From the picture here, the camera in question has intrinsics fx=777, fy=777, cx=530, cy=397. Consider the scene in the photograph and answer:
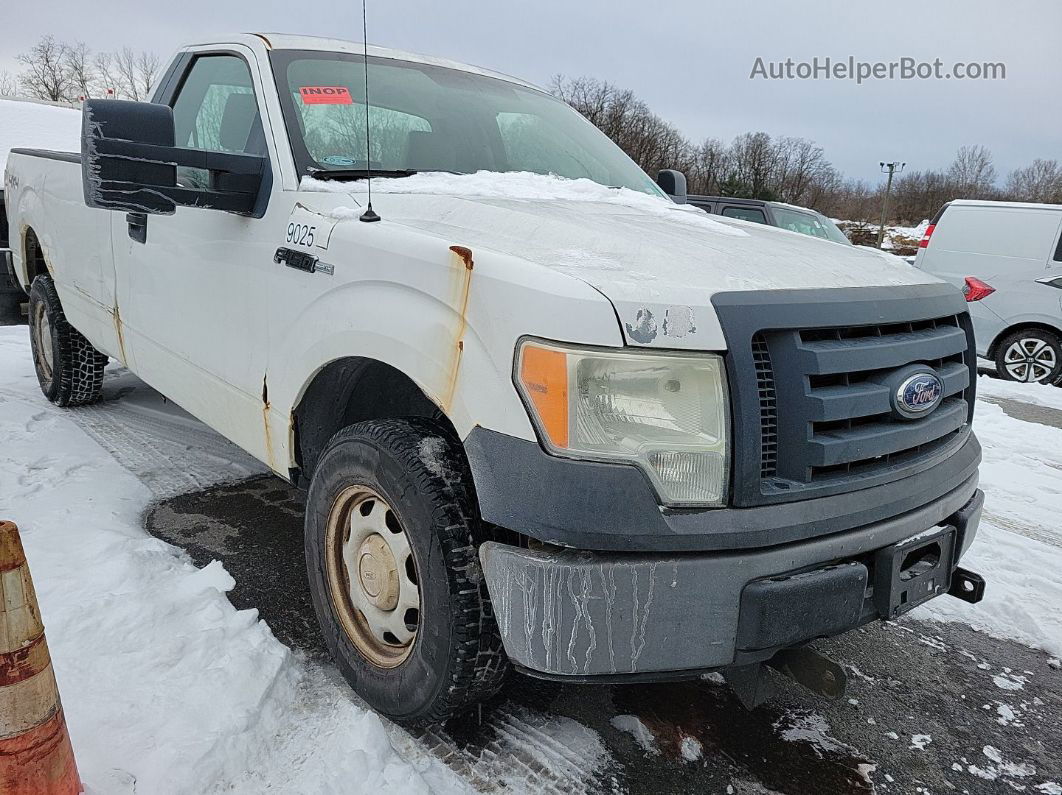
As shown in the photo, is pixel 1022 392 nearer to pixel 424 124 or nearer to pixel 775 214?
pixel 775 214

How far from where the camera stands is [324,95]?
2.86 metres

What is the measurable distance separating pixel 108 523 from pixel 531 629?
2.48 metres

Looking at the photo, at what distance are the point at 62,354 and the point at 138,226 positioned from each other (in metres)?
2.05

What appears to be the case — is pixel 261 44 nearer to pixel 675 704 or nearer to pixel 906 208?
pixel 675 704

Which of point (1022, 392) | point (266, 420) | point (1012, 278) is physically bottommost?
point (1022, 392)

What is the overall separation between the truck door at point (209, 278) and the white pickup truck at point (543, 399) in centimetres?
2

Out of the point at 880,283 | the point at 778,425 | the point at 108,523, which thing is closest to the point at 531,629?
the point at 778,425

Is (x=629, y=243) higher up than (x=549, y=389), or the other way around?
(x=629, y=243)

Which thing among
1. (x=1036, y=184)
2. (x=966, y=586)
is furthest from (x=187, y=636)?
(x=1036, y=184)

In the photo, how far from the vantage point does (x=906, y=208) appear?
210 feet

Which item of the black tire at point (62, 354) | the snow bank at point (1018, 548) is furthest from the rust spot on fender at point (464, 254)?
the black tire at point (62, 354)

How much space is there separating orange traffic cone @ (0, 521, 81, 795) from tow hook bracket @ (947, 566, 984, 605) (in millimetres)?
2324

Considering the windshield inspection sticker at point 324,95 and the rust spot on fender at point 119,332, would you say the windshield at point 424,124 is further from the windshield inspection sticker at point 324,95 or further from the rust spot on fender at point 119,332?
the rust spot on fender at point 119,332

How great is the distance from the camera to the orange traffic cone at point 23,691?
1559 mm
